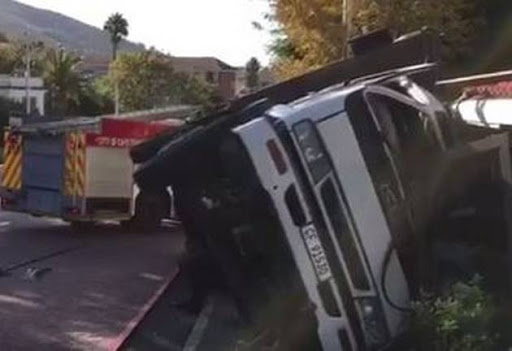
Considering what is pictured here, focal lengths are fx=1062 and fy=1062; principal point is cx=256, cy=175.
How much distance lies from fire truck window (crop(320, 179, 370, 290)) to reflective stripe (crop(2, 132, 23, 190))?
1264cm

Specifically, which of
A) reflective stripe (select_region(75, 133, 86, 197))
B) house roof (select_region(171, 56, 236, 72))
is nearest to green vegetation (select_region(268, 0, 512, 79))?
reflective stripe (select_region(75, 133, 86, 197))

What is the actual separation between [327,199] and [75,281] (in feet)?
22.1

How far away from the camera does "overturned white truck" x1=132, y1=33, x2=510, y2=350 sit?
19.9ft

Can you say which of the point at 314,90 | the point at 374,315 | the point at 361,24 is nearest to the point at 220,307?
the point at 314,90

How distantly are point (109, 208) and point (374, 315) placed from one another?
11.8m

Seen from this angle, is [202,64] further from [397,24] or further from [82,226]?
[397,24]

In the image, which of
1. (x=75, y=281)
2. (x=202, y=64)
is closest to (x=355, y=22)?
(x=75, y=281)

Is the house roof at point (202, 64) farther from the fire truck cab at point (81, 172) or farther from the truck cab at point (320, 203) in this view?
the truck cab at point (320, 203)

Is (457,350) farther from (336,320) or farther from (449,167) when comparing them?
(449,167)

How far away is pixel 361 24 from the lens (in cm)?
1656

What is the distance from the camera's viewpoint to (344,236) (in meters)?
6.17

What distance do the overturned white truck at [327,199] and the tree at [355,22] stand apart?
8.94m

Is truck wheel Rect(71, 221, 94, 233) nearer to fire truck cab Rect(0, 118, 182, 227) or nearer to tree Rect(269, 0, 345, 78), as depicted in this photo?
fire truck cab Rect(0, 118, 182, 227)

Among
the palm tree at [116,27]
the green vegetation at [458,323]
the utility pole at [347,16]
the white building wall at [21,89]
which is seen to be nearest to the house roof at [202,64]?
the palm tree at [116,27]
